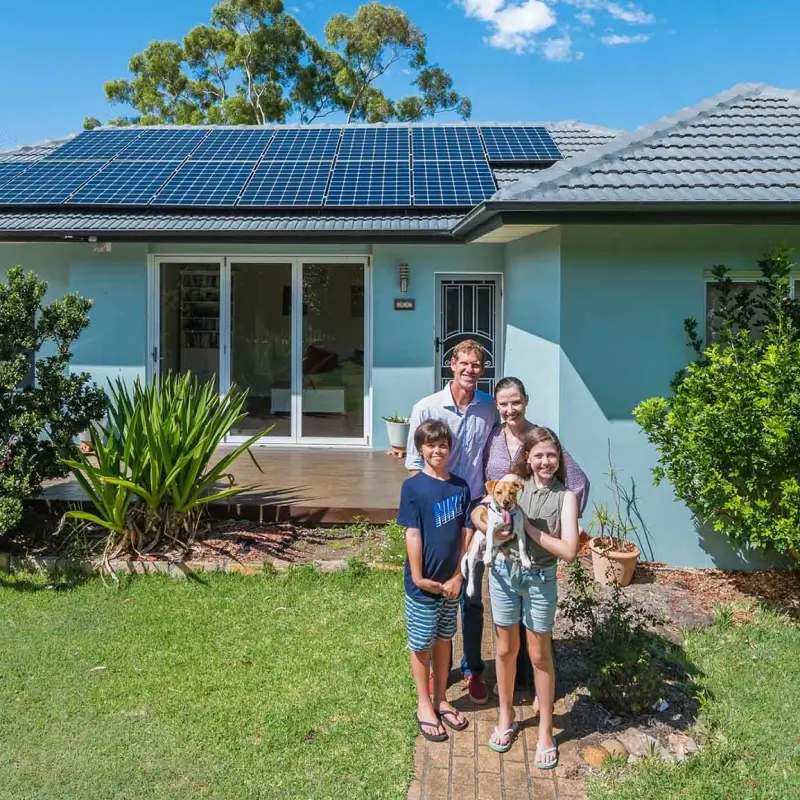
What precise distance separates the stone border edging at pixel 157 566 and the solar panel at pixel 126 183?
18.9 feet

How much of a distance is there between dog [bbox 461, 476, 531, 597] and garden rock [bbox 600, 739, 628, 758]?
1.10 m

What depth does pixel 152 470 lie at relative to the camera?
20.7ft

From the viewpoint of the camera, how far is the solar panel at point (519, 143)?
11.9 m

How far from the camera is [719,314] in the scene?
6609 mm

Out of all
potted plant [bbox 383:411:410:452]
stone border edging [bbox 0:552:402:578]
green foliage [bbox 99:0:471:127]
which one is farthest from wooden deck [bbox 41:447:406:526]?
green foliage [bbox 99:0:471:127]

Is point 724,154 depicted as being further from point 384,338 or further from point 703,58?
point 703,58

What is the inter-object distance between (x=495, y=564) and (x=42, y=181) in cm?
1066

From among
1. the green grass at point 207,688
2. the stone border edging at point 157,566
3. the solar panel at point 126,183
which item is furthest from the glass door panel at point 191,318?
the green grass at point 207,688

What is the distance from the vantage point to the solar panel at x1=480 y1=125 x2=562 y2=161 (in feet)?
39.0

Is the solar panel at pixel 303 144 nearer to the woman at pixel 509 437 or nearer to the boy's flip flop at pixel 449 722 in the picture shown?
the woman at pixel 509 437

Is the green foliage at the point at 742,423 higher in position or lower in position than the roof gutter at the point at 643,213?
lower

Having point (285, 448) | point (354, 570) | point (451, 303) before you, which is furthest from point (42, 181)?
point (354, 570)

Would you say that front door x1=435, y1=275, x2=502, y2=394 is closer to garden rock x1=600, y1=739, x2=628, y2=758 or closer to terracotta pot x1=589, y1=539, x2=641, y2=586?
terracotta pot x1=589, y1=539, x2=641, y2=586

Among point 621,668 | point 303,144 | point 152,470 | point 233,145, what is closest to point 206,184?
point 233,145
